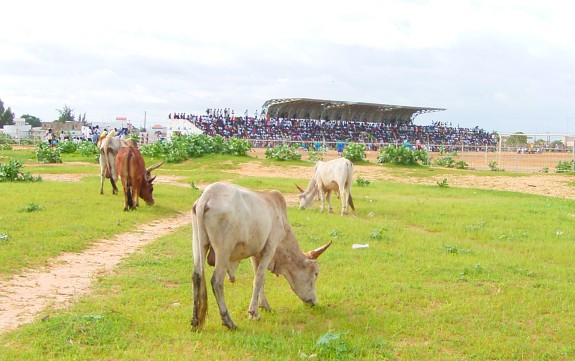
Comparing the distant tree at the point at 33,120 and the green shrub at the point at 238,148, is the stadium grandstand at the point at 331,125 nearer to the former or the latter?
the green shrub at the point at 238,148

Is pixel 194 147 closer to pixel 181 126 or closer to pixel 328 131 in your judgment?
pixel 181 126

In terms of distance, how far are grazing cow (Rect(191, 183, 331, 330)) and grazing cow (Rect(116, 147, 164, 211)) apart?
8.67 metres

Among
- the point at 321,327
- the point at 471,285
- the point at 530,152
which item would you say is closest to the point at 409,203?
the point at 471,285

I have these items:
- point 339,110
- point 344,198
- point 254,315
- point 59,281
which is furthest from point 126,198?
point 339,110

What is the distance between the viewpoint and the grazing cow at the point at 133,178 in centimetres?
1589

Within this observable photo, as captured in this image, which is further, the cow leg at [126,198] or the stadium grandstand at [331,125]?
the stadium grandstand at [331,125]

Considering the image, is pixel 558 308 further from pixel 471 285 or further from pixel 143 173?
pixel 143 173

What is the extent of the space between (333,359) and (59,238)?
720 cm

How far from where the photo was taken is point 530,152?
Answer: 1692 inches

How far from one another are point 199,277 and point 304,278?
1697 mm

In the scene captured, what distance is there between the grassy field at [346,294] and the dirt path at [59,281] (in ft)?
0.82

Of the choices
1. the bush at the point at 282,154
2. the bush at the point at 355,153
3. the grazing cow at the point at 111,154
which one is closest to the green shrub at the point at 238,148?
the bush at the point at 282,154

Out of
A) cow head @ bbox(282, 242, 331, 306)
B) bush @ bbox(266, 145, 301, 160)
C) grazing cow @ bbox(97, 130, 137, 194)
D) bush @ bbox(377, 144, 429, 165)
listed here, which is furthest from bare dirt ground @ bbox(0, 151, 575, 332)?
bush @ bbox(377, 144, 429, 165)

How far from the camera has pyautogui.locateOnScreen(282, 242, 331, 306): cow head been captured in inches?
314
